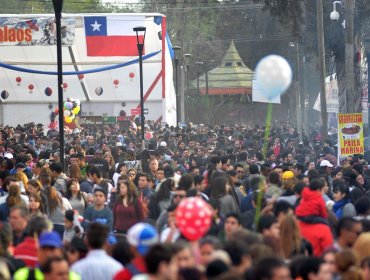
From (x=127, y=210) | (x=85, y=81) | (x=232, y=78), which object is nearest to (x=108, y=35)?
(x=85, y=81)

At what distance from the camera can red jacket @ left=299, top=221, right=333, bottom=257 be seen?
1334 cm

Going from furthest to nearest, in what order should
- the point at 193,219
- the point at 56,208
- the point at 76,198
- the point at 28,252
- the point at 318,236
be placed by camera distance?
1. the point at 76,198
2. the point at 56,208
3. the point at 318,236
4. the point at 28,252
5. the point at 193,219

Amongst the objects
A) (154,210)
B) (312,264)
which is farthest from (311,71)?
(312,264)

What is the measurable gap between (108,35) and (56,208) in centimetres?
3237

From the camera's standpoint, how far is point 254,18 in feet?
317

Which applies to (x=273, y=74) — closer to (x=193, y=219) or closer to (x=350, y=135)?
(x=193, y=219)

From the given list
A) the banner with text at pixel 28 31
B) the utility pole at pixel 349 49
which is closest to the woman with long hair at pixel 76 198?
the utility pole at pixel 349 49

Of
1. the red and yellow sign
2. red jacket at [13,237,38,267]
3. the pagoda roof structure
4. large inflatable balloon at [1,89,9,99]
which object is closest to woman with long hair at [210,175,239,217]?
red jacket at [13,237,38,267]

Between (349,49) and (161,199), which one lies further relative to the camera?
(349,49)

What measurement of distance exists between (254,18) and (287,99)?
6424 mm

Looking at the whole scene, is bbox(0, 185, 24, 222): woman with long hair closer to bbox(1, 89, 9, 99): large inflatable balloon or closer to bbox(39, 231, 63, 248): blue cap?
bbox(39, 231, 63, 248): blue cap

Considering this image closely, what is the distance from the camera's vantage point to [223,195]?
16.2 meters

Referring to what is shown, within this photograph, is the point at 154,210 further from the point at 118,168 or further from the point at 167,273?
the point at 167,273

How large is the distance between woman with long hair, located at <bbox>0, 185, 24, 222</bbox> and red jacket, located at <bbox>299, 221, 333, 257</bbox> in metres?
3.66
